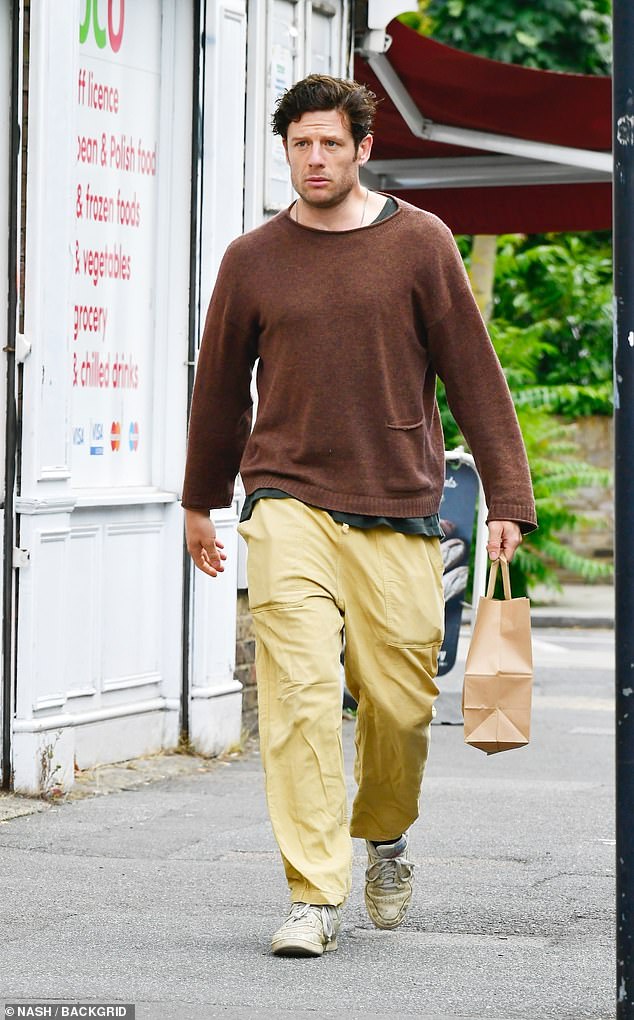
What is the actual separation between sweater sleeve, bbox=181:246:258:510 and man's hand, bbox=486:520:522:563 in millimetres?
757

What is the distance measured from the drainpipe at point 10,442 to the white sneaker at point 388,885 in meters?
2.11

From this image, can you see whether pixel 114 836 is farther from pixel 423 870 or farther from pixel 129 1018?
pixel 129 1018

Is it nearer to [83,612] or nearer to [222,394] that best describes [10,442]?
[83,612]

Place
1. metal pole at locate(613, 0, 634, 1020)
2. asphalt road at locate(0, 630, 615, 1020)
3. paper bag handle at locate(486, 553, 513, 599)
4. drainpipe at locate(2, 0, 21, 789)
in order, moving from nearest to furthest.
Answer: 1. metal pole at locate(613, 0, 634, 1020)
2. asphalt road at locate(0, 630, 615, 1020)
3. paper bag handle at locate(486, 553, 513, 599)
4. drainpipe at locate(2, 0, 21, 789)

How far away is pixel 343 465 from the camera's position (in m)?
4.49

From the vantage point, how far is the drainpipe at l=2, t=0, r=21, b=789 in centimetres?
639

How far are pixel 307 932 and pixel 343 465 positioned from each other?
3.77 ft

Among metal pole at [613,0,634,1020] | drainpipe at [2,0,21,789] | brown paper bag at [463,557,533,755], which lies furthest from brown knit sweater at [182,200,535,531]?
drainpipe at [2,0,21,789]

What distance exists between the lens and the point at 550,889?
16.9 ft

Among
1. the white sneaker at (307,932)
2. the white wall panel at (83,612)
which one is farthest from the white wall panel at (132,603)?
the white sneaker at (307,932)

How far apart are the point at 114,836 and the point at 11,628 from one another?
91 centimetres

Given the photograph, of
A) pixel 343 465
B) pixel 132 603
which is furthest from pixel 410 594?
pixel 132 603

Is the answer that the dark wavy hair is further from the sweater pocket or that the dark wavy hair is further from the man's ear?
the sweater pocket

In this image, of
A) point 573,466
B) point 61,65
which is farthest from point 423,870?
point 573,466
